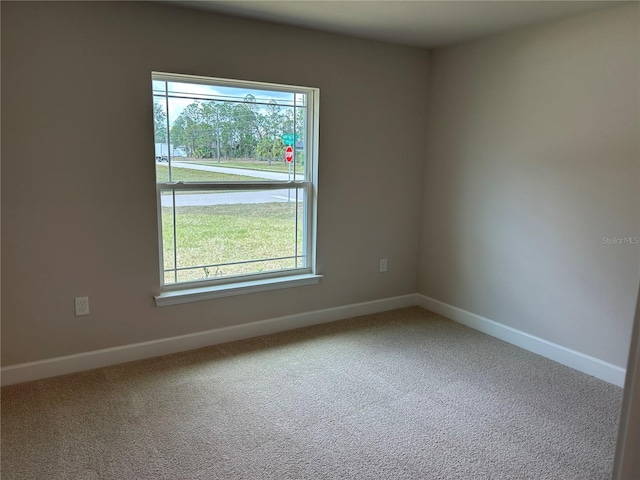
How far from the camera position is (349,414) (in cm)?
237

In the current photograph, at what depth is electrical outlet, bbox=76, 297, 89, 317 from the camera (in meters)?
2.72

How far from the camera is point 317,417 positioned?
7.66 ft

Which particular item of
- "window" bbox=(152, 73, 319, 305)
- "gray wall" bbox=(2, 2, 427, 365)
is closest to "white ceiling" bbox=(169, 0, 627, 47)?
"gray wall" bbox=(2, 2, 427, 365)

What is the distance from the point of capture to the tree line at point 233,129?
2967mm

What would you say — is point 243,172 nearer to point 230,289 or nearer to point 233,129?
point 233,129

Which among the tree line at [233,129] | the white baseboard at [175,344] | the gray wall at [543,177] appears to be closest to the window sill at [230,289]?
the white baseboard at [175,344]

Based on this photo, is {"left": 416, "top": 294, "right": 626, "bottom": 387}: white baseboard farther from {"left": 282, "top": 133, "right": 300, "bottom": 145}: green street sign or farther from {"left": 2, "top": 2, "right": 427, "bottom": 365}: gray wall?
{"left": 282, "top": 133, "right": 300, "bottom": 145}: green street sign

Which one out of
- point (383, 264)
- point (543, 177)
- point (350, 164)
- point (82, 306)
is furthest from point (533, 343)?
point (82, 306)

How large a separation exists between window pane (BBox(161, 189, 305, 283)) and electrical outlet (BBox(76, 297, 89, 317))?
0.51 meters

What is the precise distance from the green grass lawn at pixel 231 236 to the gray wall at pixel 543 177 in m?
1.35

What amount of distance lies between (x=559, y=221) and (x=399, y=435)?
69.7 inches

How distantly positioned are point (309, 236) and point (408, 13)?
1.69 m

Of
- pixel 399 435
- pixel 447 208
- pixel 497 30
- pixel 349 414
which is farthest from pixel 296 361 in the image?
pixel 497 30

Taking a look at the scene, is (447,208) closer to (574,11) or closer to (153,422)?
(574,11)
